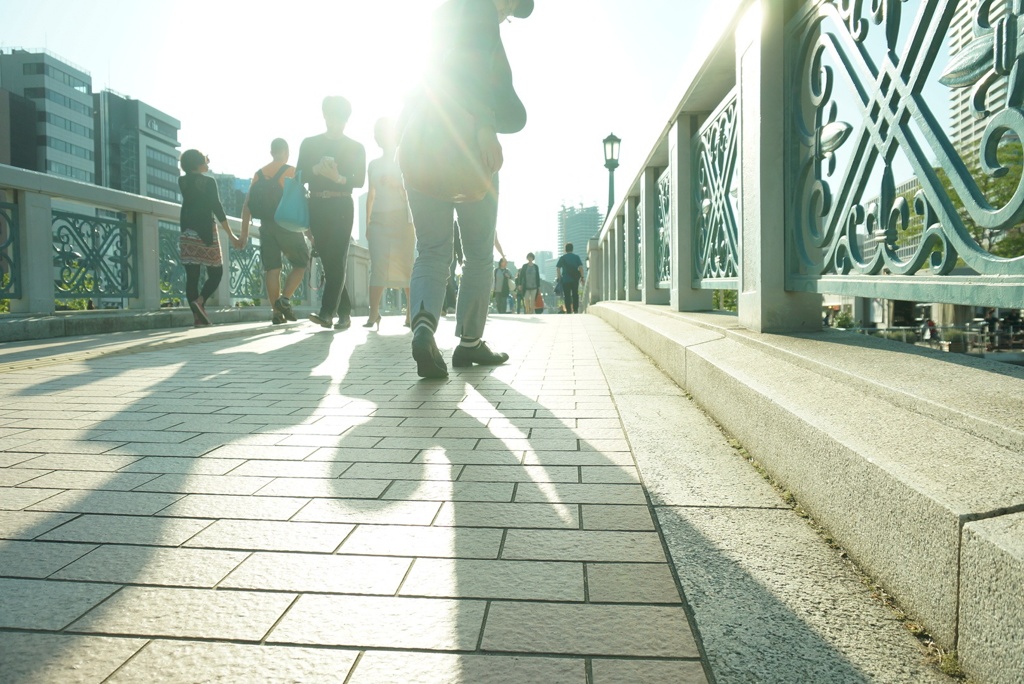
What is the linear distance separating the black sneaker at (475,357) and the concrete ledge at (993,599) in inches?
147

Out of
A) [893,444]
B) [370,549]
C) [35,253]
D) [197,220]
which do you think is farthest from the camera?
[197,220]

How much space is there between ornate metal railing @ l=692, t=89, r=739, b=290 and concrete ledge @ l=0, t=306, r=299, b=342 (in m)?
5.78

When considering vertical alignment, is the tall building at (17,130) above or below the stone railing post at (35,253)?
above

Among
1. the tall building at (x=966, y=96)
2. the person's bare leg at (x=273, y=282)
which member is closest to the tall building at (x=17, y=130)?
the person's bare leg at (x=273, y=282)

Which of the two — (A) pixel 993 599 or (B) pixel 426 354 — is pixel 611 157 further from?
(A) pixel 993 599

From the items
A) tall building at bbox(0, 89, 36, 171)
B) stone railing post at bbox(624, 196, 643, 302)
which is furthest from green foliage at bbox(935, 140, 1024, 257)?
tall building at bbox(0, 89, 36, 171)

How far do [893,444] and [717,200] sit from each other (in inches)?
149

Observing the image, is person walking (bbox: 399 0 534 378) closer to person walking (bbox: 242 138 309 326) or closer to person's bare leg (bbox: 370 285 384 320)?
person's bare leg (bbox: 370 285 384 320)

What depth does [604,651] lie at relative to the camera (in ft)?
4.11

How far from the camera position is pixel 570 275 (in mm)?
18453

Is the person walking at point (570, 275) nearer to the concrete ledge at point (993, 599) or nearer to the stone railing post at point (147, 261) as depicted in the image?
the stone railing post at point (147, 261)

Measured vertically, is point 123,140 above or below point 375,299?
above

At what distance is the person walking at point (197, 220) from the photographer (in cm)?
841

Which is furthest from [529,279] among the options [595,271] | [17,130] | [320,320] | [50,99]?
[50,99]
